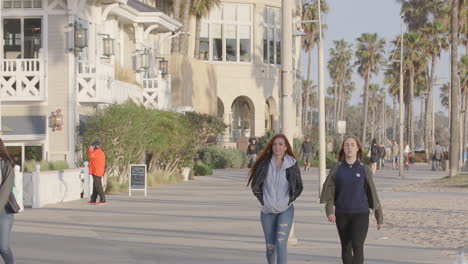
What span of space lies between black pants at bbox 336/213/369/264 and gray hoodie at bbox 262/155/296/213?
0.62 metres

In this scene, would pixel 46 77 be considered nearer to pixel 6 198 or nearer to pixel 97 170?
pixel 97 170

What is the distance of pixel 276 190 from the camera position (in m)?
11.0

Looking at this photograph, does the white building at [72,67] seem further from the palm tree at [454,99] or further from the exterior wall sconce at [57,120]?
the palm tree at [454,99]

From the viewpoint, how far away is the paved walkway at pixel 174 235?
1405 centimetres

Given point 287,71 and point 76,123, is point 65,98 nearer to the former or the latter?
point 76,123

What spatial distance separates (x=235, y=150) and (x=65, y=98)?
89.7ft

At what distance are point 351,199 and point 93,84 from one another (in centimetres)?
2123

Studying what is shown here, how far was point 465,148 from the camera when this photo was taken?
3199 inches

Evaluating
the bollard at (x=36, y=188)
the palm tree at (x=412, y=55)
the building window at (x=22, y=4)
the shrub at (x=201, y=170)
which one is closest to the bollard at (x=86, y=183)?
the bollard at (x=36, y=188)

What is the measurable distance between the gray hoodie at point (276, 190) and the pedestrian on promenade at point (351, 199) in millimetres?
438

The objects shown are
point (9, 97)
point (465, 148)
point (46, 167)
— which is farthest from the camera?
point (465, 148)

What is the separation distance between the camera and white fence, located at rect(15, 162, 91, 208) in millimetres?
24594

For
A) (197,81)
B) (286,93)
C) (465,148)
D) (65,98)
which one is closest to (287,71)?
(286,93)

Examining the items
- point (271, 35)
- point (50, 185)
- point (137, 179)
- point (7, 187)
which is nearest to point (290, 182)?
point (7, 187)
